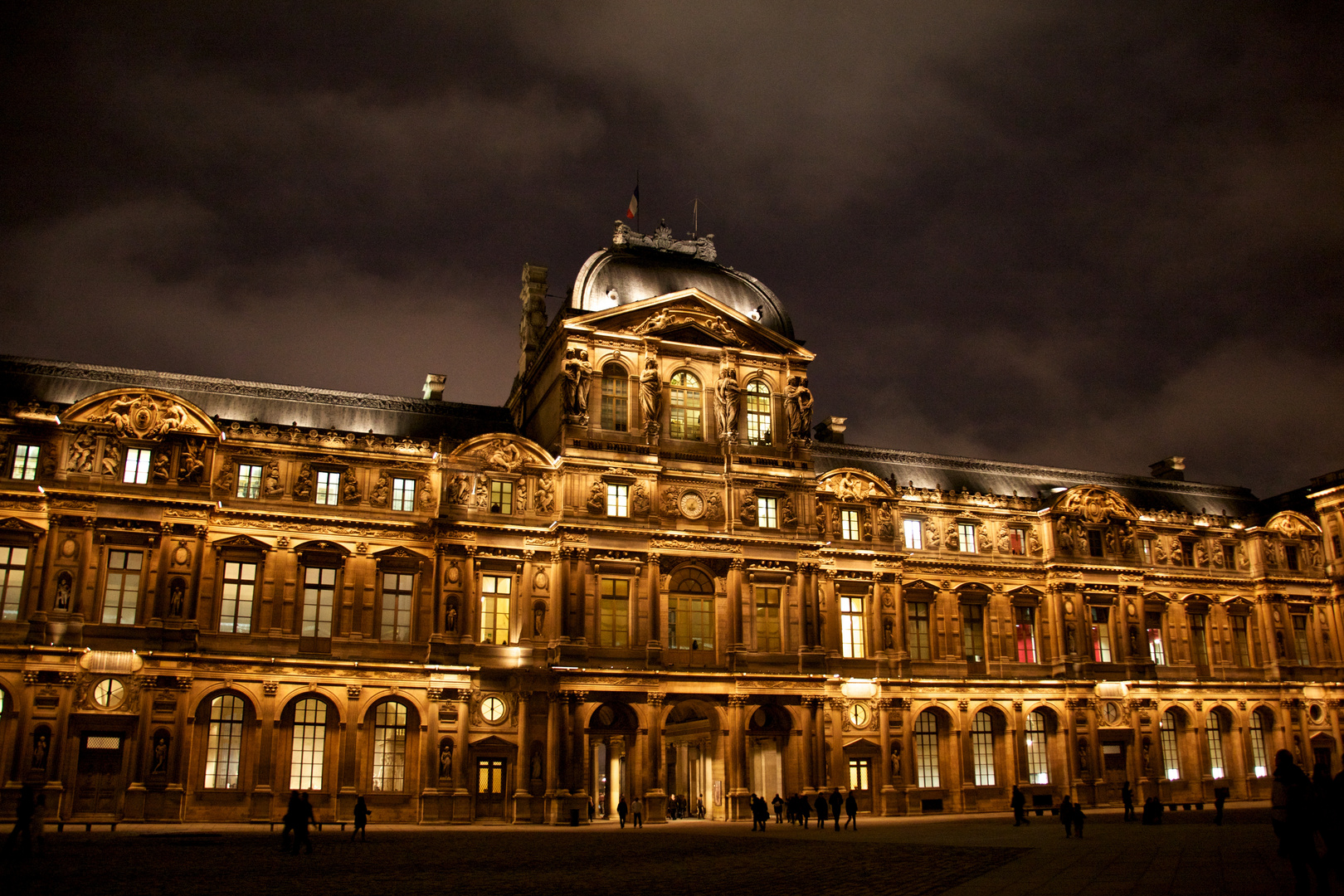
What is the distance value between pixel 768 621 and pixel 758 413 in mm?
9798

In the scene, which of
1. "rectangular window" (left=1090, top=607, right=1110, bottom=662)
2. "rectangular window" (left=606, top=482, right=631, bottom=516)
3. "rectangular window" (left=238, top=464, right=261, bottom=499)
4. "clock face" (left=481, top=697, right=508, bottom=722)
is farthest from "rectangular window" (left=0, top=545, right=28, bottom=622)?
"rectangular window" (left=1090, top=607, right=1110, bottom=662)

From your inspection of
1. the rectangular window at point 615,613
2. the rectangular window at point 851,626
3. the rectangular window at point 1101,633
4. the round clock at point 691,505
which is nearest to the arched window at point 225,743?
the rectangular window at point 615,613

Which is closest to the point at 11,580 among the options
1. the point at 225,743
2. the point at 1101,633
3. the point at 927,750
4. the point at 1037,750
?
the point at 225,743

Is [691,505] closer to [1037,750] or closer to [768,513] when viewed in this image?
[768,513]

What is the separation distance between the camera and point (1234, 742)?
201 feet

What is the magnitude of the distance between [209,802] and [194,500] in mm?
11460

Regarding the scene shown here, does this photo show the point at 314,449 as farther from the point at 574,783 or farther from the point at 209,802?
the point at 574,783

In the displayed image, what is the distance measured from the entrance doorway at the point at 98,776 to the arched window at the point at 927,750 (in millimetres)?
34694

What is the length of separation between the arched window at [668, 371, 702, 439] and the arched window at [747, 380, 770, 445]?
2.47 metres

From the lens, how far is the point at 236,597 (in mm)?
44688

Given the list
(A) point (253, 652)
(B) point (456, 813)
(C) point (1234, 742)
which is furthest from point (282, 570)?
(C) point (1234, 742)

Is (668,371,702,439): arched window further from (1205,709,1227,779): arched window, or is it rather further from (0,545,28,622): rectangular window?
(1205,709,1227,779): arched window

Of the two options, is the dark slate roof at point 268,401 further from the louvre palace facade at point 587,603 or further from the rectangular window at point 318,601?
the rectangular window at point 318,601

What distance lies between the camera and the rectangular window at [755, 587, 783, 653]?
164ft
